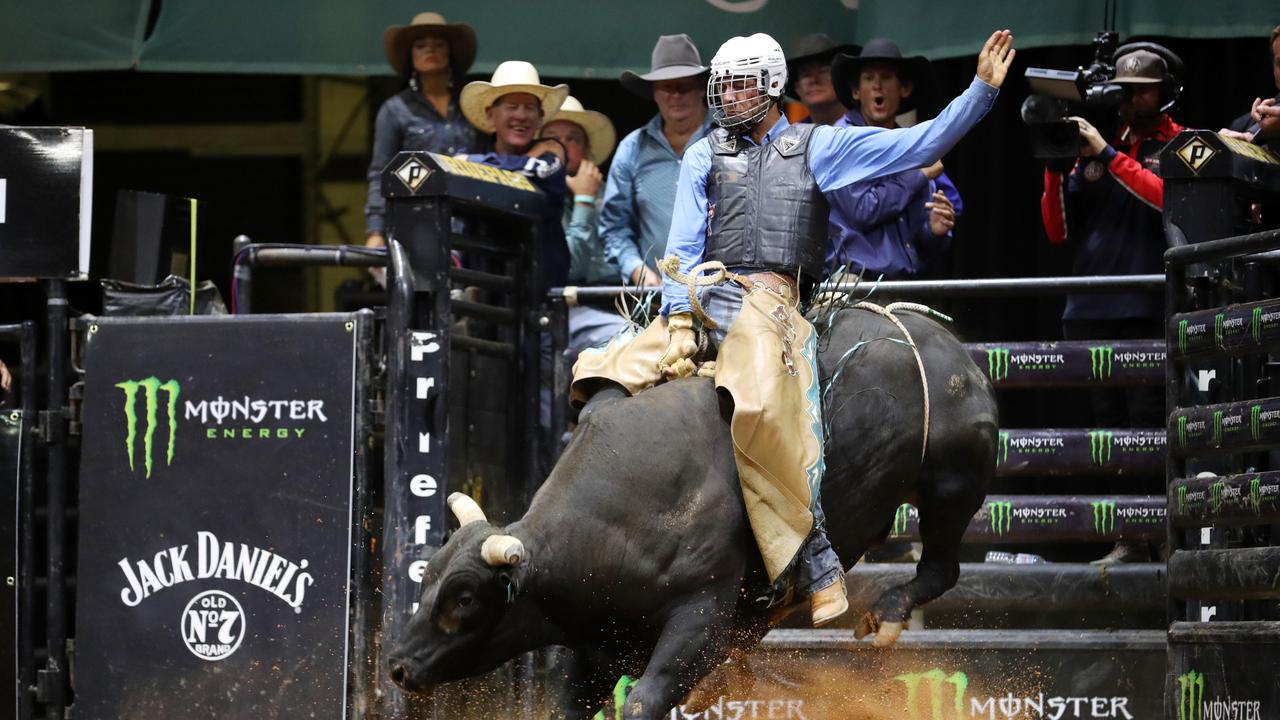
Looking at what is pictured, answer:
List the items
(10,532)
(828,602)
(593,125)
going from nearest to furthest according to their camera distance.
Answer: (828,602) → (10,532) → (593,125)

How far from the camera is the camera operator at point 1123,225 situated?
744 cm

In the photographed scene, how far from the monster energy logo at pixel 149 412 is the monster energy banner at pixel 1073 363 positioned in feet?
10.6

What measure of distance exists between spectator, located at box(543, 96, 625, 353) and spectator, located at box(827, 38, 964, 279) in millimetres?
1088

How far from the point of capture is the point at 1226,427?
20.3ft

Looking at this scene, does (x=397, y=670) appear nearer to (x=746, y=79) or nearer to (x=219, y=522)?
(x=219, y=522)

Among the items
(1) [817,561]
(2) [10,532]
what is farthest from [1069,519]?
(2) [10,532]

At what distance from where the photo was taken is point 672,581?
218 inches

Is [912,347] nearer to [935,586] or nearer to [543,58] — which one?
[935,586]

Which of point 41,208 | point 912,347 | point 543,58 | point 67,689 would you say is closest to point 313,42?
point 543,58

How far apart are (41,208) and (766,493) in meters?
3.35

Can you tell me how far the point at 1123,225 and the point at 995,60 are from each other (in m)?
2.11

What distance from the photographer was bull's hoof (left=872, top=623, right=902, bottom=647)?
235 inches

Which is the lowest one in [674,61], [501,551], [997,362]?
[501,551]

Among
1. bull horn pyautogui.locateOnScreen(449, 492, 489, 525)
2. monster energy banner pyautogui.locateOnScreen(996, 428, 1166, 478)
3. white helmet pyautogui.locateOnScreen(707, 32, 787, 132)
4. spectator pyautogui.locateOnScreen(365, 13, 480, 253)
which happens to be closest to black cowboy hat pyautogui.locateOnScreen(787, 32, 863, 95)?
spectator pyautogui.locateOnScreen(365, 13, 480, 253)
